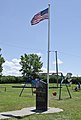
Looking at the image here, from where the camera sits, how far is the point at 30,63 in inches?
4092

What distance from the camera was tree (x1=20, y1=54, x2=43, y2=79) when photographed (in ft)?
333

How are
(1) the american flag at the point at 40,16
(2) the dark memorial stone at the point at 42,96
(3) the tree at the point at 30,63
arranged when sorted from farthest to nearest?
(3) the tree at the point at 30,63 → (1) the american flag at the point at 40,16 → (2) the dark memorial stone at the point at 42,96

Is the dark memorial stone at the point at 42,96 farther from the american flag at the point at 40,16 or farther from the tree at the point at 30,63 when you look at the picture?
the tree at the point at 30,63

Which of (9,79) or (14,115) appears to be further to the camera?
(9,79)

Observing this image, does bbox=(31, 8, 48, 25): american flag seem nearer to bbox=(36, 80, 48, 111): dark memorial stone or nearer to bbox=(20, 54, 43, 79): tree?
bbox=(36, 80, 48, 111): dark memorial stone

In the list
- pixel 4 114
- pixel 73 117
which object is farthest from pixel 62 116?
pixel 4 114

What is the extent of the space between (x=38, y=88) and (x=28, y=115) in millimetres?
2464

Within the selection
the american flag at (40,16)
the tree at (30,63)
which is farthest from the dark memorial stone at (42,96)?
the tree at (30,63)

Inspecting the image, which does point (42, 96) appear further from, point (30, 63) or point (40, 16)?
point (30, 63)

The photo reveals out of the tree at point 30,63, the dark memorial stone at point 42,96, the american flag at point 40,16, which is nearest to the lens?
the dark memorial stone at point 42,96

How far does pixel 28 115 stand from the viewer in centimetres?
1354

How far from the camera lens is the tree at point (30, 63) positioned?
101581mm

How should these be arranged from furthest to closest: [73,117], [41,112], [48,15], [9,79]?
[9,79], [48,15], [41,112], [73,117]

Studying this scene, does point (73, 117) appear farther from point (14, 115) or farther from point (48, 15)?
point (48, 15)
